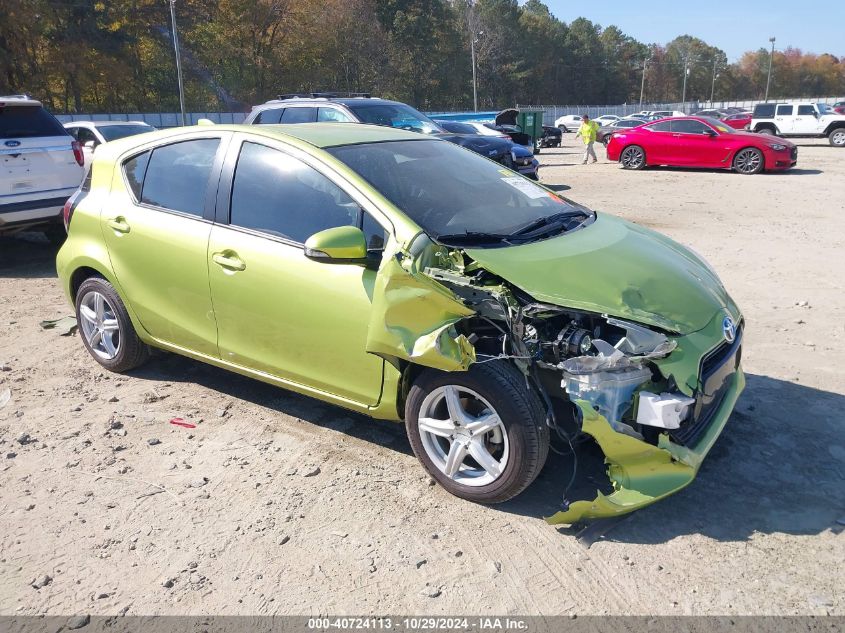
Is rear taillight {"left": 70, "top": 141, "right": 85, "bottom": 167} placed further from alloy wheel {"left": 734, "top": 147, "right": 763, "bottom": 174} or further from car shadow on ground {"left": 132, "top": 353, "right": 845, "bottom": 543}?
alloy wheel {"left": 734, "top": 147, "right": 763, "bottom": 174}

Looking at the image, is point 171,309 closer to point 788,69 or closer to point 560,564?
point 560,564

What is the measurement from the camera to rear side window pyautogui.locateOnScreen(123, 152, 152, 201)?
15.1 feet

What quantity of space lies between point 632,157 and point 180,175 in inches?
708

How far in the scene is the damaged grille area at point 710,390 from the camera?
3.09 metres

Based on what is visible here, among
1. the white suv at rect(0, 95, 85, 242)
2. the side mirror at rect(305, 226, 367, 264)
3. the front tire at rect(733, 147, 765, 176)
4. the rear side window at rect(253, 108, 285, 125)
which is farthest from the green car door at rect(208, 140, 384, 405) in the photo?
the front tire at rect(733, 147, 765, 176)

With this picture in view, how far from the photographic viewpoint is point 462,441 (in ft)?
10.7

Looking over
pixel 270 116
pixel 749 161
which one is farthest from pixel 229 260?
pixel 749 161

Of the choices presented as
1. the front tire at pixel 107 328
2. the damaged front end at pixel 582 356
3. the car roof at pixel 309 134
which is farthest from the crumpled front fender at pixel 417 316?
the front tire at pixel 107 328

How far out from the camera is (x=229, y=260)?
3.92 m

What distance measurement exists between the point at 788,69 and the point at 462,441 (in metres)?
145

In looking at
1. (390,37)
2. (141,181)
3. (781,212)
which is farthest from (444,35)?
(141,181)

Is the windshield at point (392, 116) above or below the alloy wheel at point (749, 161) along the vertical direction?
above

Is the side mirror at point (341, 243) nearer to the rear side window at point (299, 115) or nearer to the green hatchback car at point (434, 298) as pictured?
the green hatchback car at point (434, 298)

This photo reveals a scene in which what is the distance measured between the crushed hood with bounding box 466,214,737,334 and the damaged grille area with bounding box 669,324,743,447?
19cm
